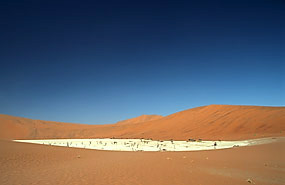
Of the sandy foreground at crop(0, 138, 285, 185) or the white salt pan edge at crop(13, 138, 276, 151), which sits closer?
the sandy foreground at crop(0, 138, 285, 185)

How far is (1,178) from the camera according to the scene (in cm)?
703

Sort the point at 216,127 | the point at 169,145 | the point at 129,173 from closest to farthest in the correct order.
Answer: the point at 129,173
the point at 169,145
the point at 216,127

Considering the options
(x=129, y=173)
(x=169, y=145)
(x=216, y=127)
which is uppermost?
(x=216, y=127)

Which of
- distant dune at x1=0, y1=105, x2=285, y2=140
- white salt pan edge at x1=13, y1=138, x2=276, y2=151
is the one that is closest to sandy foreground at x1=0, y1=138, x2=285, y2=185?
white salt pan edge at x1=13, y1=138, x2=276, y2=151

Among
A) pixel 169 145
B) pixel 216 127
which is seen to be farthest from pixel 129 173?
pixel 216 127

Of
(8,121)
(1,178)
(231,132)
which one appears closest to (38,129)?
(8,121)

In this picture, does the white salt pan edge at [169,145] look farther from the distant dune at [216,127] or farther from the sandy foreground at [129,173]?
the sandy foreground at [129,173]

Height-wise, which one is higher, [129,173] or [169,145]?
[129,173]

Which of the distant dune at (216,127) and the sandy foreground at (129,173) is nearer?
the sandy foreground at (129,173)

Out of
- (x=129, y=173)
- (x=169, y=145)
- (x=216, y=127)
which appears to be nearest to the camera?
(x=129, y=173)

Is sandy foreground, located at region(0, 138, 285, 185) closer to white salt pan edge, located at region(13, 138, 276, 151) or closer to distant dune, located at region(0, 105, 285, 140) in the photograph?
white salt pan edge, located at region(13, 138, 276, 151)

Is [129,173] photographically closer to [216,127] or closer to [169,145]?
[169,145]

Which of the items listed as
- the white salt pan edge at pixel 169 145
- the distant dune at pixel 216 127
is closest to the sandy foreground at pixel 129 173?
the white salt pan edge at pixel 169 145

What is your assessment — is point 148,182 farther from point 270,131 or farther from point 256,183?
point 270,131
